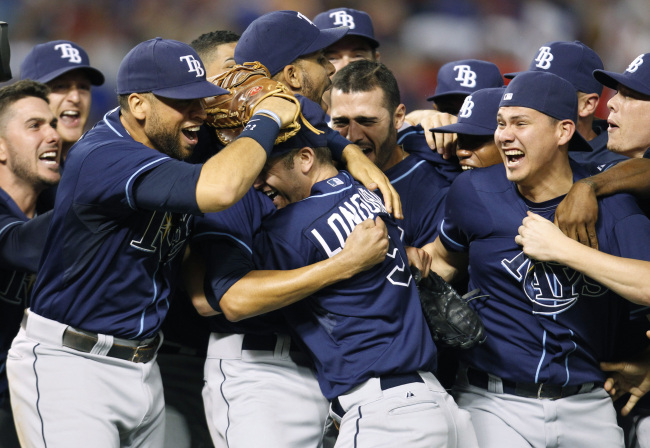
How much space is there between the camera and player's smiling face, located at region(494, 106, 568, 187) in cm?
285

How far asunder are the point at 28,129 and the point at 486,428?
2.43 m

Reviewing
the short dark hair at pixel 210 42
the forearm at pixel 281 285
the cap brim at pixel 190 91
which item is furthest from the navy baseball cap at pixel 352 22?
the forearm at pixel 281 285

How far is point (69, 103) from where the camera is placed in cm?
476

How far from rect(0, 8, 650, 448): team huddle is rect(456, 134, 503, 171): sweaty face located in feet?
0.04

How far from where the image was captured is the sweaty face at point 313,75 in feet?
10.9

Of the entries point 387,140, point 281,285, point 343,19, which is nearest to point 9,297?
point 281,285

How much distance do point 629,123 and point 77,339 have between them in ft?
7.94

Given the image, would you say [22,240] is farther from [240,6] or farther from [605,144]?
[240,6]

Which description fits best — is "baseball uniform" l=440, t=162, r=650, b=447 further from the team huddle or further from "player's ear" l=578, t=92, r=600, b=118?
"player's ear" l=578, t=92, r=600, b=118

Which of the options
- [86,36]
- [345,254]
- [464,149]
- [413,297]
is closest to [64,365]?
[345,254]

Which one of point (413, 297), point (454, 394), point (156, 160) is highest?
point (156, 160)

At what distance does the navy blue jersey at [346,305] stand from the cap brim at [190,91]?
1.54 feet

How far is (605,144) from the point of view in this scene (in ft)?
12.7

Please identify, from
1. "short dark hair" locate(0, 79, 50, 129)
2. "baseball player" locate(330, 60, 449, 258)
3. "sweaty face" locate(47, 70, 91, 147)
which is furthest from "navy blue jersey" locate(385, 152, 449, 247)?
"sweaty face" locate(47, 70, 91, 147)
